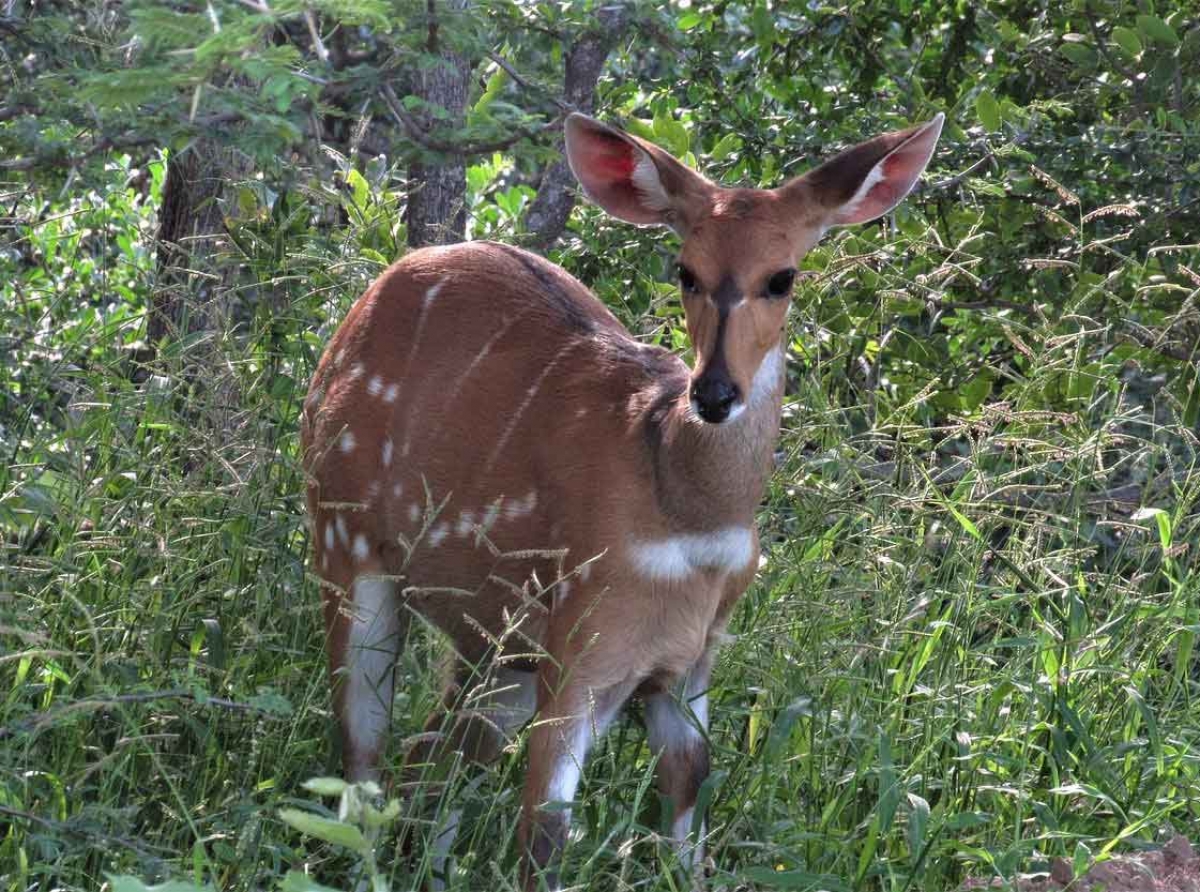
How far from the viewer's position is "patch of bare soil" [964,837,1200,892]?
3.36 meters

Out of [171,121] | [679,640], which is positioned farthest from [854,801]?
[171,121]

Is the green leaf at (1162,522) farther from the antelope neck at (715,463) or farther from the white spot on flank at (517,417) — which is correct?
the white spot on flank at (517,417)

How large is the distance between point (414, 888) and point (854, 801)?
119 centimetres

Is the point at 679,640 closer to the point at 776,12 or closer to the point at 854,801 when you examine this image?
the point at 854,801

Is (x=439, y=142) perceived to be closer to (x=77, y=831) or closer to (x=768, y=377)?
(x=768, y=377)

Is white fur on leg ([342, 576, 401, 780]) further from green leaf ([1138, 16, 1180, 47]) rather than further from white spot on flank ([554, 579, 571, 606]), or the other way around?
green leaf ([1138, 16, 1180, 47])

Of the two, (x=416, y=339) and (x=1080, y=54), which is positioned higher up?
(x=1080, y=54)

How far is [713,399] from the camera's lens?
11.3 ft

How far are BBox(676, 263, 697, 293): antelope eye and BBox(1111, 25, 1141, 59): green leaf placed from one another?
224 centimetres

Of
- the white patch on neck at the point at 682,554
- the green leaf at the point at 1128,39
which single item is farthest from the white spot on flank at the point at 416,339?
the green leaf at the point at 1128,39

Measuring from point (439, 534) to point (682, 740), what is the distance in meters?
0.69

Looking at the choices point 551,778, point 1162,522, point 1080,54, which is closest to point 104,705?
point 551,778

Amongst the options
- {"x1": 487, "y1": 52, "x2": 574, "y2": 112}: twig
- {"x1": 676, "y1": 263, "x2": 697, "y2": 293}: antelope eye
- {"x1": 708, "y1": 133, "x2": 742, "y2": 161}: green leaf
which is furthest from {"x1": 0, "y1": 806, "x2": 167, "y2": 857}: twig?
{"x1": 708, "y1": 133, "x2": 742, "y2": 161}: green leaf

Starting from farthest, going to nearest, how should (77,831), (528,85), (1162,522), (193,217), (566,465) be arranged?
(193,217) → (528,85) → (1162,522) → (566,465) → (77,831)
